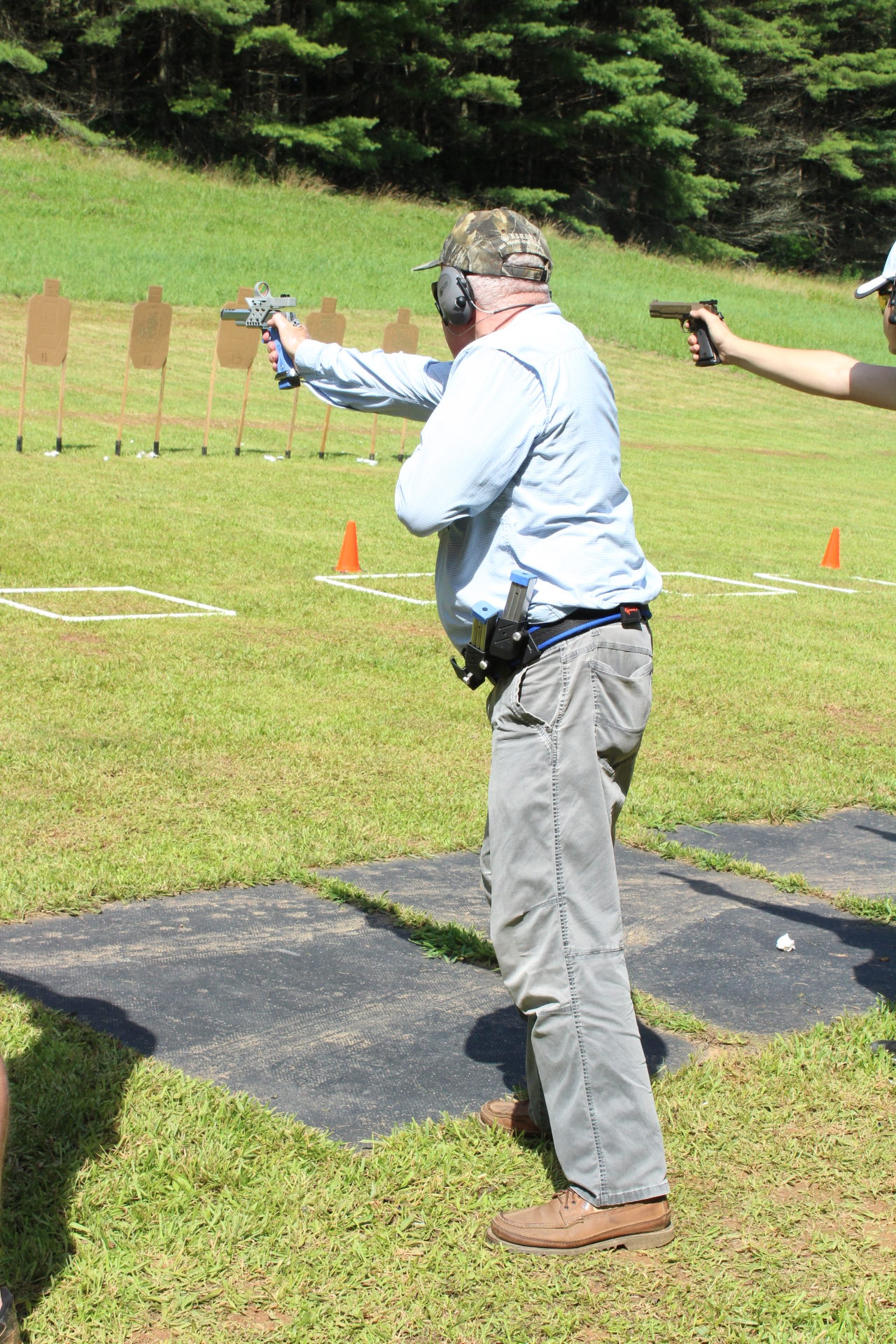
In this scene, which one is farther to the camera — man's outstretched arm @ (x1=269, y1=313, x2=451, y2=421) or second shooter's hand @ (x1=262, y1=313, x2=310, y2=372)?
second shooter's hand @ (x1=262, y1=313, x2=310, y2=372)

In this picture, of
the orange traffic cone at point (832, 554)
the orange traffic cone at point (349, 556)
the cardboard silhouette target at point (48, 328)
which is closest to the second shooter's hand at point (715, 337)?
the orange traffic cone at point (349, 556)

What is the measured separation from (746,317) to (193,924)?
132 feet

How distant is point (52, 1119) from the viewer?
3.13 metres

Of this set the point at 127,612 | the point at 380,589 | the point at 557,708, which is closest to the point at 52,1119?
the point at 557,708

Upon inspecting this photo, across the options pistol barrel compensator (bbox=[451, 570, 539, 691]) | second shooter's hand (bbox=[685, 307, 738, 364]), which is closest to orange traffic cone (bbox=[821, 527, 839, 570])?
second shooter's hand (bbox=[685, 307, 738, 364])

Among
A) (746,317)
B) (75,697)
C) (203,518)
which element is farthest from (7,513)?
(746,317)

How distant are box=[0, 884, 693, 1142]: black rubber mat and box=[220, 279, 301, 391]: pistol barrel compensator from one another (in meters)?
1.69

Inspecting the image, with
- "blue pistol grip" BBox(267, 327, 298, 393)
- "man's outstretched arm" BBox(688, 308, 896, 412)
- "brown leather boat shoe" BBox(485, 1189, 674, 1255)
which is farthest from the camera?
"man's outstretched arm" BBox(688, 308, 896, 412)

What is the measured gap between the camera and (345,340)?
2883cm

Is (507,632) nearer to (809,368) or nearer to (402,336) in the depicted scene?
(809,368)

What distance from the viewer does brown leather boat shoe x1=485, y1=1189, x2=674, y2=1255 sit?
2.84 m

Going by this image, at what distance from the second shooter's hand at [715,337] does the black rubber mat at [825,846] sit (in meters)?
2.34

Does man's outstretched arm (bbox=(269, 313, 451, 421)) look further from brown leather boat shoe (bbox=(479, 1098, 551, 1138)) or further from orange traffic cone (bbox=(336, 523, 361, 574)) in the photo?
orange traffic cone (bbox=(336, 523, 361, 574))

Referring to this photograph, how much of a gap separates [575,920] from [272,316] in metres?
1.83
